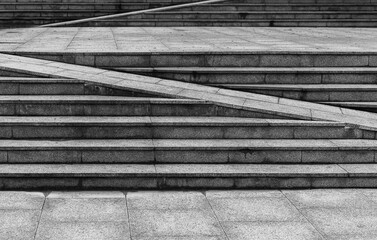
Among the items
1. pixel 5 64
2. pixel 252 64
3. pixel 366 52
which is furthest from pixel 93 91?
pixel 366 52

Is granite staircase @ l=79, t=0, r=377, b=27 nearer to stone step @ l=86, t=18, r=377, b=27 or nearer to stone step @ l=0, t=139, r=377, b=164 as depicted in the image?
stone step @ l=86, t=18, r=377, b=27

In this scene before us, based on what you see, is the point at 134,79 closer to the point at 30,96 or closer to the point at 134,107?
the point at 134,107

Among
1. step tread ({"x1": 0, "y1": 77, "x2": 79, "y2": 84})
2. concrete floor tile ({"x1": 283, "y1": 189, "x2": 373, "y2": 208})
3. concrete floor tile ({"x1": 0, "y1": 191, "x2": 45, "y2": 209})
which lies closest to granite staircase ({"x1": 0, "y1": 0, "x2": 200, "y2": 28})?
step tread ({"x1": 0, "y1": 77, "x2": 79, "y2": 84})

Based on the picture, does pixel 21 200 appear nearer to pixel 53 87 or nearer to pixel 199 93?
pixel 53 87

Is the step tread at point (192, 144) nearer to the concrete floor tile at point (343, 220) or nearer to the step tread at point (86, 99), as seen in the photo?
the step tread at point (86, 99)

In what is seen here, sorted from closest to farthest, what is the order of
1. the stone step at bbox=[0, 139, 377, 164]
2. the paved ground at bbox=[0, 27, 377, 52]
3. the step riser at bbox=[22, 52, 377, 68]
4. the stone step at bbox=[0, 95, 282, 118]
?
1. the stone step at bbox=[0, 139, 377, 164]
2. the stone step at bbox=[0, 95, 282, 118]
3. the step riser at bbox=[22, 52, 377, 68]
4. the paved ground at bbox=[0, 27, 377, 52]

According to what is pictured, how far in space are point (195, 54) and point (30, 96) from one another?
8.02 ft

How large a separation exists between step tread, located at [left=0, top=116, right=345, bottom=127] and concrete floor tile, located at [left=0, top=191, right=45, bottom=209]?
3.43 feet

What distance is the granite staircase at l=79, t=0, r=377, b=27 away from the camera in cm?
1509

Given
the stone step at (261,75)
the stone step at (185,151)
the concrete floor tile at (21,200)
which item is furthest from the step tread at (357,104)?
the concrete floor tile at (21,200)

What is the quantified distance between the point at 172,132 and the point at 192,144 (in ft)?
1.12

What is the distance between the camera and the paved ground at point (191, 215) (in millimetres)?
5258

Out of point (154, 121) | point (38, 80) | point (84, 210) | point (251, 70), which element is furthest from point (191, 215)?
point (251, 70)

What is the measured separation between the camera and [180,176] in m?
6.46
